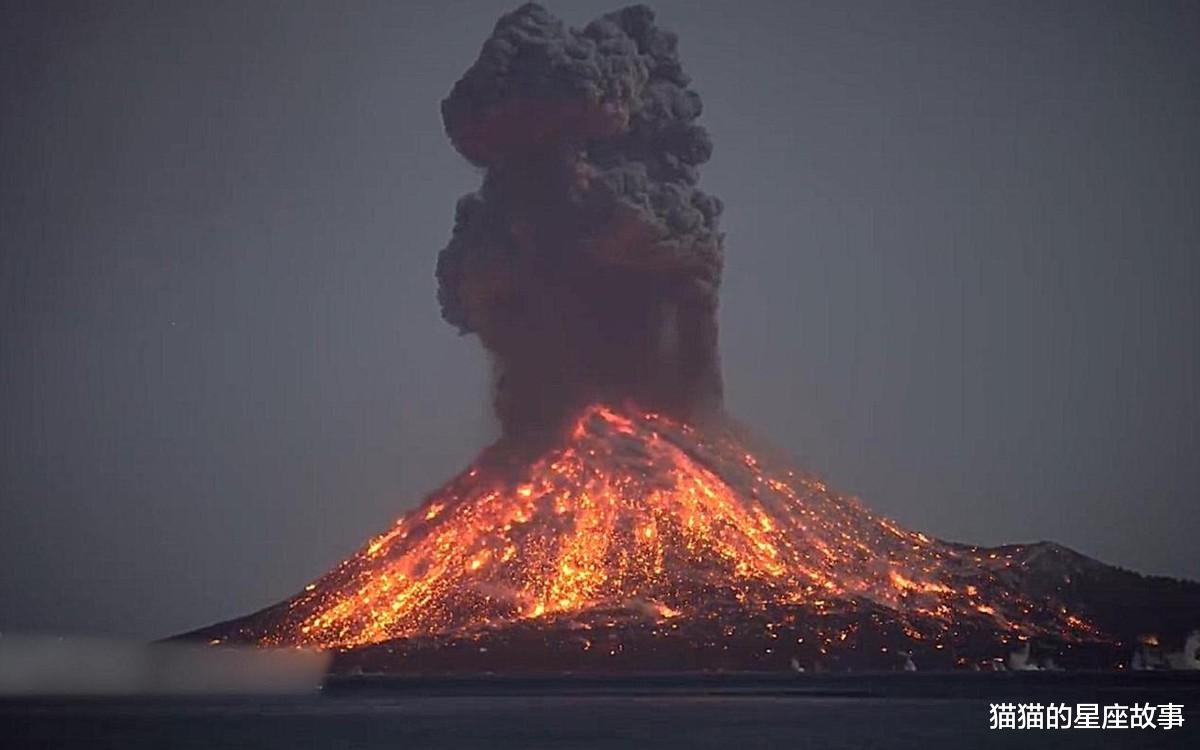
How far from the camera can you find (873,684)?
138 meters

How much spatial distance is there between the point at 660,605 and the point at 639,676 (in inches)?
232

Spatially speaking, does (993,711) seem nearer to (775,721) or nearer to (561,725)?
(775,721)

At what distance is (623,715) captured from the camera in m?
93.1

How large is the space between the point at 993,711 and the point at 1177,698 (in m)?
19.0

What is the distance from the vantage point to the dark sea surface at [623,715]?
235 feet

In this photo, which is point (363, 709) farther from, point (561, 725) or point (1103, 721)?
point (1103, 721)

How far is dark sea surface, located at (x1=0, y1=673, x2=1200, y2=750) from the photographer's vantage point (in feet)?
235

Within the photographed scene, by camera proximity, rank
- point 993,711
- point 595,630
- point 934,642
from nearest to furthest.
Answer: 1. point 993,711
2. point 595,630
3. point 934,642

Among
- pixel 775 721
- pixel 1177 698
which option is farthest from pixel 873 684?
pixel 775 721

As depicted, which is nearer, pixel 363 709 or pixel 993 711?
pixel 993 711

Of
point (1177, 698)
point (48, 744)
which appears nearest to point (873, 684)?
point (1177, 698)

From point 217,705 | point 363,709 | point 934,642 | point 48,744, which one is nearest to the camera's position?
point 48,744

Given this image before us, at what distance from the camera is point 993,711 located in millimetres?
92812

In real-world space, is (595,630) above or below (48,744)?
above
